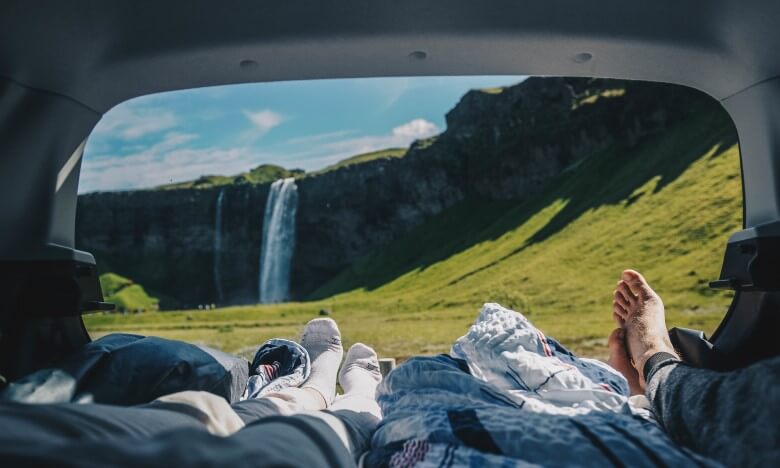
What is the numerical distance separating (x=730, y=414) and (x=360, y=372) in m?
0.94

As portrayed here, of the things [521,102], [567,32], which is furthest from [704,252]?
[521,102]

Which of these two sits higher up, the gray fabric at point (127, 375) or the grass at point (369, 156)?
the grass at point (369, 156)

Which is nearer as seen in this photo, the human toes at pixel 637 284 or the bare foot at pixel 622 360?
the bare foot at pixel 622 360

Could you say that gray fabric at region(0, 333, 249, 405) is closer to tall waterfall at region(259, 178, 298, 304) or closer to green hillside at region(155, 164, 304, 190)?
tall waterfall at region(259, 178, 298, 304)

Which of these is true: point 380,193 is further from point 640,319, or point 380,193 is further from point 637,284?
point 640,319

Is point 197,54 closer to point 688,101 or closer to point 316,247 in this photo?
point 688,101

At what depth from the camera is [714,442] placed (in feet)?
2.10

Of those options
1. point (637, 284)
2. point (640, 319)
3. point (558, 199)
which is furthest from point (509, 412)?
point (558, 199)

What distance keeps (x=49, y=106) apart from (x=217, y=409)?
2.87ft

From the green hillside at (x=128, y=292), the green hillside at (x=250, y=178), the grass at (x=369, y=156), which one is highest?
the grass at (x=369, y=156)

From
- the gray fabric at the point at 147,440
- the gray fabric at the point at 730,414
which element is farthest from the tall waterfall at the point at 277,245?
the gray fabric at the point at 147,440

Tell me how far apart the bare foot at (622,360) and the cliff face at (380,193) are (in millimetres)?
22764

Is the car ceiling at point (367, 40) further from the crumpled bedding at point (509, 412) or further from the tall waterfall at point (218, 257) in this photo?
the tall waterfall at point (218, 257)

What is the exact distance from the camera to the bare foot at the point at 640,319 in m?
1.30
